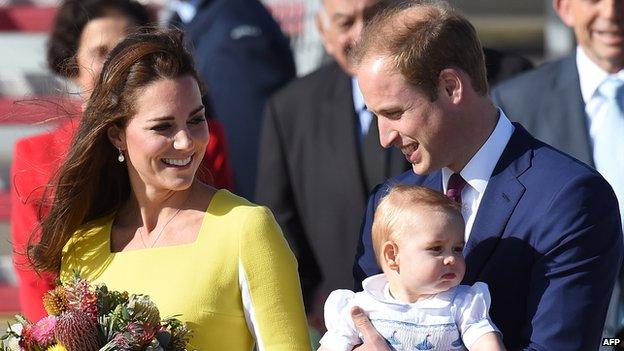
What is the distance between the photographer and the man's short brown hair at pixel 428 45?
3.74 metres

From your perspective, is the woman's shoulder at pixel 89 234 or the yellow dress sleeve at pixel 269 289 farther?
the woman's shoulder at pixel 89 234

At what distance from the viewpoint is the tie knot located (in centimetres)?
532

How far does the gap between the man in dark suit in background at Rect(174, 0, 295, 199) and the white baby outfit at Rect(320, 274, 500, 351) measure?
9.95ft

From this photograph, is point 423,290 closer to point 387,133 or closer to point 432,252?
point 432,252

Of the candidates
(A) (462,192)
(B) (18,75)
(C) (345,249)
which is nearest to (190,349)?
(A) (462,192)

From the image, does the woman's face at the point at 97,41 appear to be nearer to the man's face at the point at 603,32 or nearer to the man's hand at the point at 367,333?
the man's hand at the point at 367,333

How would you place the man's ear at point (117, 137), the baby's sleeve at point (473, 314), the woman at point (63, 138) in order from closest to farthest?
the baby's sleeve at point (473, 314)
the man's ear at point (117, 137)
the woman at point (63, 138)

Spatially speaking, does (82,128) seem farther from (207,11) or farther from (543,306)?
(207,11)

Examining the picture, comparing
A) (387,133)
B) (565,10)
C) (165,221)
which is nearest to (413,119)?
(387,133)

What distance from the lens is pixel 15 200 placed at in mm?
4707

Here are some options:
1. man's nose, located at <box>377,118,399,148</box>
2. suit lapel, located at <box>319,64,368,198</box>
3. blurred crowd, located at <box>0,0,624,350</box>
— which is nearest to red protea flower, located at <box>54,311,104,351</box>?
man's nose, located at <box>377,118,399,148</box>

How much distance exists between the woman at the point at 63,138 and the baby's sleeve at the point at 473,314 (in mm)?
1301

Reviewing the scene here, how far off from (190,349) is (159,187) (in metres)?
0.54

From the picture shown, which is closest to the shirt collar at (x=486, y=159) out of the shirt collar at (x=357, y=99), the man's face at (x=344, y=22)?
the man's face at (x=344, y=22)
